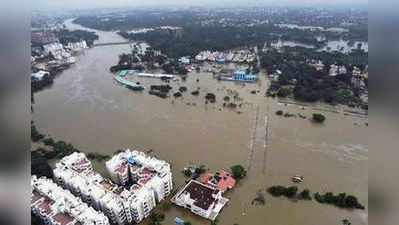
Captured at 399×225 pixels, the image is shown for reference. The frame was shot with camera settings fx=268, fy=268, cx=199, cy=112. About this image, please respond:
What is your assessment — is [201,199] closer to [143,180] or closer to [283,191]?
[143,180]

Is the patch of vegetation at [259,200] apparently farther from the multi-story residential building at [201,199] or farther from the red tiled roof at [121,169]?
the red tiled roof at [121,169]

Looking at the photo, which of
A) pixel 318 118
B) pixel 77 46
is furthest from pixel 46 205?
pixel 77 46

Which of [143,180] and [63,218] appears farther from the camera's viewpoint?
[143,180]

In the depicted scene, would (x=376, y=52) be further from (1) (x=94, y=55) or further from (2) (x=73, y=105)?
(1) (x=94, y=55)

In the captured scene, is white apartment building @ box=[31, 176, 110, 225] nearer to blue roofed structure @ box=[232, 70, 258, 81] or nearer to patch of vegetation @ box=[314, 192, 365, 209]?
patch of vegetation @ box=[314, 192, 365, 209]

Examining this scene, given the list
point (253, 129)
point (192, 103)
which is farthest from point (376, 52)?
point (192, 103)

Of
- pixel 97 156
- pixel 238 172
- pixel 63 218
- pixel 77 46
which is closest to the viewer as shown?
pixel 63 218
